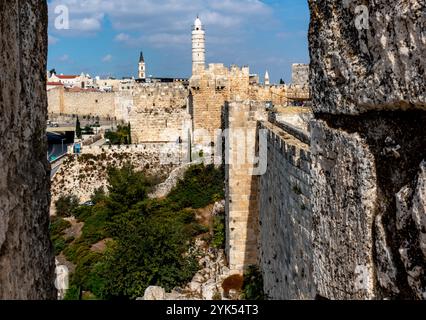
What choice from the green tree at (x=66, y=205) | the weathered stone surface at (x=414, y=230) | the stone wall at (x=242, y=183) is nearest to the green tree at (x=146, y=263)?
the stone wall at (x=242, y=183)

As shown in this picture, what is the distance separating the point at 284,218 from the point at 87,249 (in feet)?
32.1

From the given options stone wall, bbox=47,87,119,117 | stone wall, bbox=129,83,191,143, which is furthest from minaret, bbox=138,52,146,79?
stone wall, bbox=129,83,191,143

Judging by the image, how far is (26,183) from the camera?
5.35ft

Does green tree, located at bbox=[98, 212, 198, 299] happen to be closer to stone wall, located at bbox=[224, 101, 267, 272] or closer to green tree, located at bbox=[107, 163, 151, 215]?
stone wall, located at bbox=[224, 101, 267, 272]

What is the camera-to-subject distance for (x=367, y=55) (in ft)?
4.42

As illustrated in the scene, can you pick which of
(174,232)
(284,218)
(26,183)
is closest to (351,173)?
(26,183)

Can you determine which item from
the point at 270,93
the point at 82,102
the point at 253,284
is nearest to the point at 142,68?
the point at 82,102

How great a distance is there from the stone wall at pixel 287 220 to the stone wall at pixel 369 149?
4.31 ft

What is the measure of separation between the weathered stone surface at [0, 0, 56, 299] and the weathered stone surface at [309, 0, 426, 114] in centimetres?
95

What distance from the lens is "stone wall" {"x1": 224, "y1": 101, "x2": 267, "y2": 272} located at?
370 inches

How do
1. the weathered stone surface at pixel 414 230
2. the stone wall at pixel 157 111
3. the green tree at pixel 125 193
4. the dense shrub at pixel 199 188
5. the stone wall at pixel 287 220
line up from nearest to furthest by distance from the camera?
the weathered stone surface at pixel 414 230
the stone wall at pixel 287 220
the green tree at pixel 125 193
the dense shrub at pixel 199 188
the stone wall at pixel 157 111

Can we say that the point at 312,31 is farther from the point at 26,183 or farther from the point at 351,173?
the point at 26,183

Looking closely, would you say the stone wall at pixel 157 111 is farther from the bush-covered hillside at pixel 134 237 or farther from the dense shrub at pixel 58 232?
the dense shrub at pixel 58 232

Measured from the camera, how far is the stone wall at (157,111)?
21422mm
